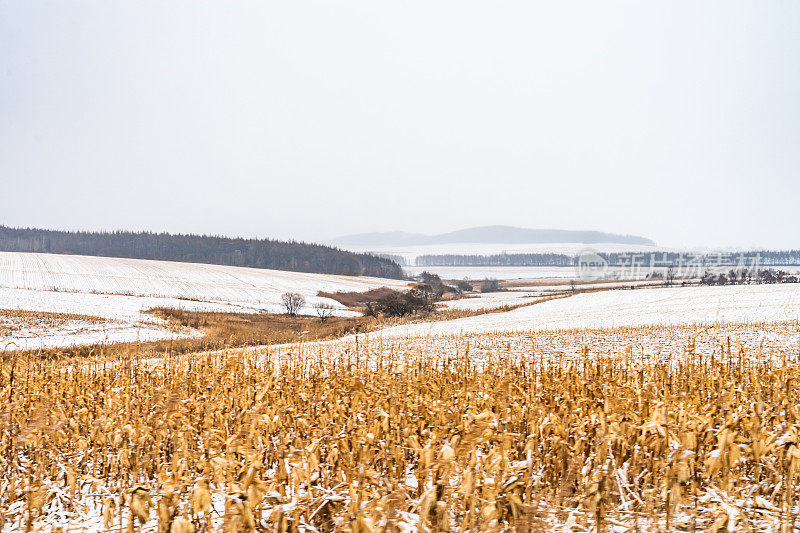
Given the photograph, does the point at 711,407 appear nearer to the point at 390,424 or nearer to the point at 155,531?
the point at 390,424

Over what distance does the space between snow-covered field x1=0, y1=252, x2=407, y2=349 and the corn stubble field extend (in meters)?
11.5

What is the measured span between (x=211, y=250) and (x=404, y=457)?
181 m

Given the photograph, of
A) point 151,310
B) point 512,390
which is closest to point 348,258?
point 151,310

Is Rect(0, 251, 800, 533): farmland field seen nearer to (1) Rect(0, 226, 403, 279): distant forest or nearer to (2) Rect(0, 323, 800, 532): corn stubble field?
(2) Rect(0, 323, 800, 532): corn stubble field

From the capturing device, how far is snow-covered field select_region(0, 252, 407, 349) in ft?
104

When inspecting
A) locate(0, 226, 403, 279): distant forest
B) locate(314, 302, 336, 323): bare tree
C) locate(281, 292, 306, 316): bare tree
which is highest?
locate(0, 226, 403, 279): distant forest

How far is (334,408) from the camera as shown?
5.90 metres

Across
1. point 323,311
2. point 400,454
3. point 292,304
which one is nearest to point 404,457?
point 400,454

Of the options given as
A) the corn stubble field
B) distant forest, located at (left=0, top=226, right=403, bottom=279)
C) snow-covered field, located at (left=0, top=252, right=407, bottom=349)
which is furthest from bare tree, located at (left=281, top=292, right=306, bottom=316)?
distant forest, located at (left=0, top=226, right=403, bottom=279)

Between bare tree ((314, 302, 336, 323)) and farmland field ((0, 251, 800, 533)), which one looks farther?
bare tree ((314, 302, 336, 323))

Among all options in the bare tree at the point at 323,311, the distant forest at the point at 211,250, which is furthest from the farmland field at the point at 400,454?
the distant forest at the point at 211,250

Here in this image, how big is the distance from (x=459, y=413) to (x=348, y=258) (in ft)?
542

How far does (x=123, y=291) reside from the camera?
63.1 meters

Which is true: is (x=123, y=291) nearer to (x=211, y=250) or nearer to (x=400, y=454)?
(x=400, y=454)
